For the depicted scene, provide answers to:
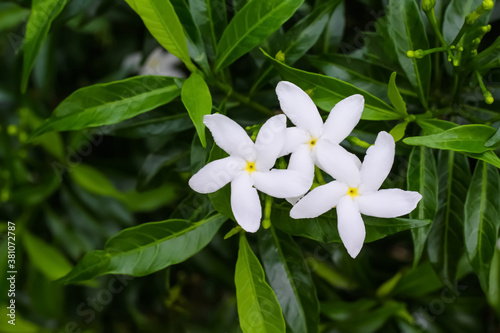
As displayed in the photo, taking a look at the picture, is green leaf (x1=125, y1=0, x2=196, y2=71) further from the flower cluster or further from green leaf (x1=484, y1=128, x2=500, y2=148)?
green leaf (x1=484, y1=128, x2=500, y2=148)

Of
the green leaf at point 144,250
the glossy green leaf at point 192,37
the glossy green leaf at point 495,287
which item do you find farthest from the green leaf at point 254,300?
the glossy green leaf at point 495,287

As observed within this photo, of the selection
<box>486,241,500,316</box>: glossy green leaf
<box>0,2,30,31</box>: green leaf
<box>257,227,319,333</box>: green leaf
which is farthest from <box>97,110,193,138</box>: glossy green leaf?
<box>486,241,500,316</box>: glossy green leaf

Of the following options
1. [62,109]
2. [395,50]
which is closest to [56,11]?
[62,109]

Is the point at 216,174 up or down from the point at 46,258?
up

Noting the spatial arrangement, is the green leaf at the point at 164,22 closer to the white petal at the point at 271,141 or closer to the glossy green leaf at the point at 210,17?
the glossy green leaf at the point at 210,17

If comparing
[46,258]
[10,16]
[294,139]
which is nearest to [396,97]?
[294,139]

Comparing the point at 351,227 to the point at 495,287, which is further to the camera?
the point at 495,287

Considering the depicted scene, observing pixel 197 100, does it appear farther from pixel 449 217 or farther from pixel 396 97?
pixel 449 217
